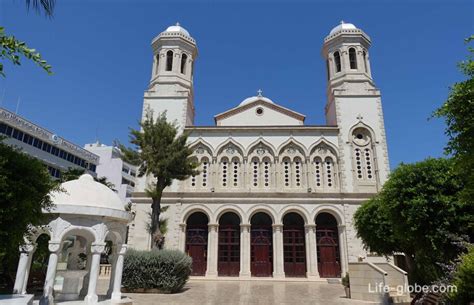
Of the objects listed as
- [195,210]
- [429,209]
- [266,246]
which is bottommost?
[266,246]

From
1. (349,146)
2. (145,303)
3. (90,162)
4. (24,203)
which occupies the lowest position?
(145,303)

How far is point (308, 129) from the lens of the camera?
25.6 meters

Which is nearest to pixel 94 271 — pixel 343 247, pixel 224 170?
pixel 224 170

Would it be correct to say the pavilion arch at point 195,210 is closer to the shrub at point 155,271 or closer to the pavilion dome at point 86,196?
the shrub at point 155,271

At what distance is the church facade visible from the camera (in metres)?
23.1

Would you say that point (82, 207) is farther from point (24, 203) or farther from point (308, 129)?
point (308, 129)

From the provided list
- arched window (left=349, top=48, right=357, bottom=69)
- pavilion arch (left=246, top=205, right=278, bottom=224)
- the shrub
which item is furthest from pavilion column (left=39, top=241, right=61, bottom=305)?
arched window (left=349, top=48, right=357, bottom=69)

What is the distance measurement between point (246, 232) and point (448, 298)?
663 inches

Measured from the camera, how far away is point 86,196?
32.6ft

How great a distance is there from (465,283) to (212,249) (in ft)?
60.4

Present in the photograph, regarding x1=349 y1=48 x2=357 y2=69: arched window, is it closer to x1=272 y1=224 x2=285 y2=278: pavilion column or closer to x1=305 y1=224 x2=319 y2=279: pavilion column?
x1=305 y1=224 x2=319 y2=279: pavilion column

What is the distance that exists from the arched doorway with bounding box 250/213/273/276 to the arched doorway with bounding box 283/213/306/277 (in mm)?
1173

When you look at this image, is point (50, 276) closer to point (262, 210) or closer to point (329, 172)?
point (262, 210)

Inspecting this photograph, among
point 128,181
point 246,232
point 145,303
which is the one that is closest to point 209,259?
point 246,232
